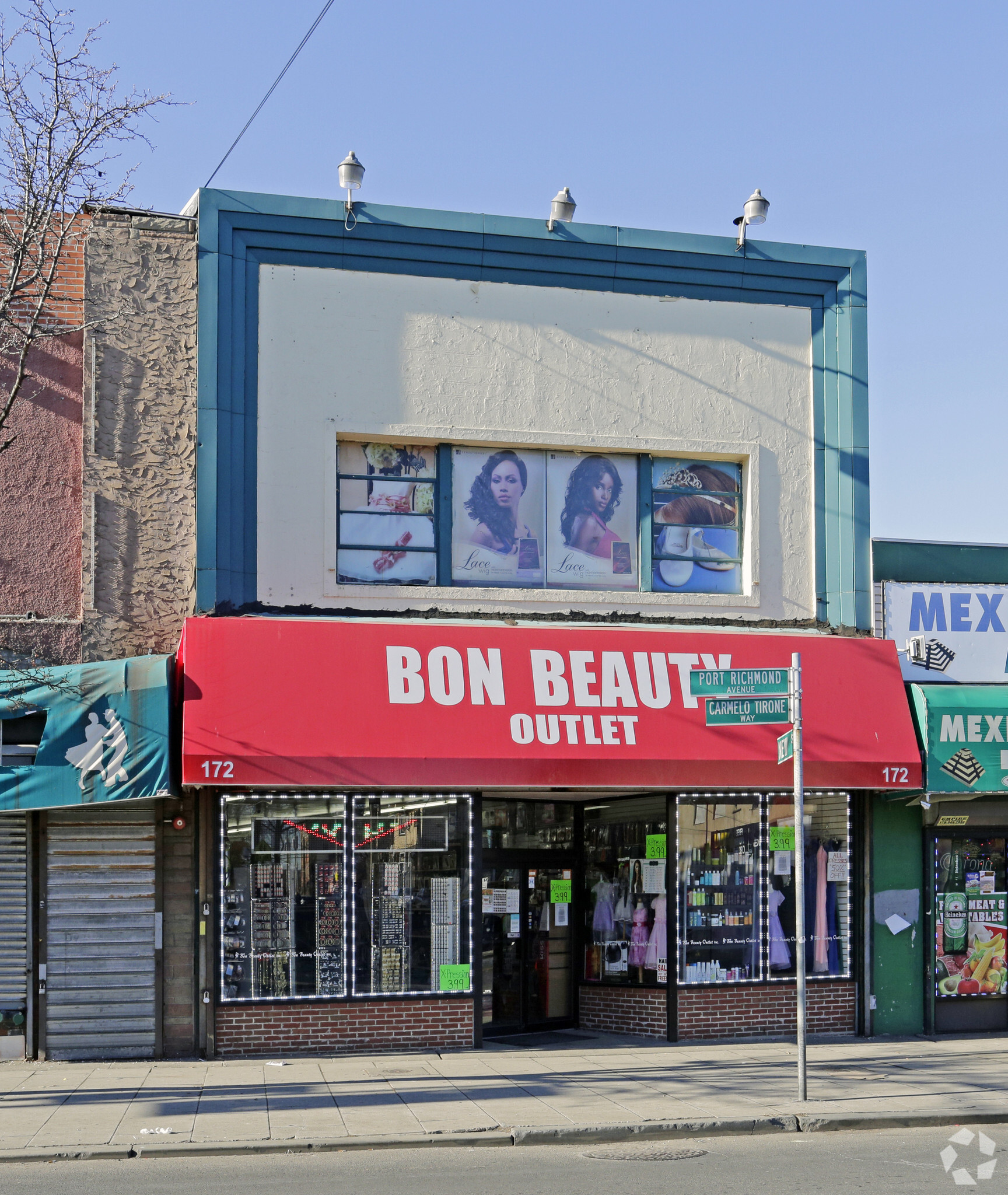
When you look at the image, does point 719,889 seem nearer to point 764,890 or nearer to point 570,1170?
point 764,890

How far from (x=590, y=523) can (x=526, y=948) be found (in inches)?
205

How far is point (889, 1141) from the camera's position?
10375 millimetres

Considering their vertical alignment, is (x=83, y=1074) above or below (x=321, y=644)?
below

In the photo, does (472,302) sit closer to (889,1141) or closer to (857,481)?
(857,481)

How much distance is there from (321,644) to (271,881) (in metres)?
2.59

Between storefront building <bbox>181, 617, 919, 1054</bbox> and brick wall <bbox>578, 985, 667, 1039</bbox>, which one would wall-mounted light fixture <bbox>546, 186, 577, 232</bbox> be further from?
brick wall <bbox>578, 985, 667, 1039</bbox>

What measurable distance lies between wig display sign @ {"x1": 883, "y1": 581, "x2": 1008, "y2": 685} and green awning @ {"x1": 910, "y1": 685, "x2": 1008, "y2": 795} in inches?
28.7

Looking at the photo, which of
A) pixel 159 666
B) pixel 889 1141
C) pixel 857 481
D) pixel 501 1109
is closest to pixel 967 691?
pixel 857 481

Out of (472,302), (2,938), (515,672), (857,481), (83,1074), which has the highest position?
(472,302)

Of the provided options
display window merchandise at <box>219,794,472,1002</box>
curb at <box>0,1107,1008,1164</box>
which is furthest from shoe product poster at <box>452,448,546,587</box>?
curb at <box>0,1107,1008,1164</box>

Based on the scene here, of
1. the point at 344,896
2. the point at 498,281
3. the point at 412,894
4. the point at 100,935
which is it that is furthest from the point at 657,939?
the point at 498,281

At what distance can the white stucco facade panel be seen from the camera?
14.9 m

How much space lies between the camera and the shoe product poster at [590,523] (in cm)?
1572

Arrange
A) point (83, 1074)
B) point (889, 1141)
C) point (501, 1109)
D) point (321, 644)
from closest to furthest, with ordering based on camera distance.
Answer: point (889, 1141) < point (501, 1109) < point (83, 1074) < point (321, 644)
